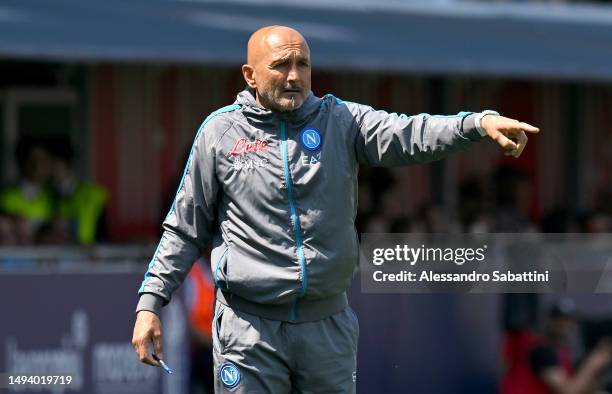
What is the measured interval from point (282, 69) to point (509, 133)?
799mm

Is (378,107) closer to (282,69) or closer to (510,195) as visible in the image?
(510,195)

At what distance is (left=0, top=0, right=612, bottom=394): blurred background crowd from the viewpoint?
8547 mm

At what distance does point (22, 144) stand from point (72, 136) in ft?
5.81

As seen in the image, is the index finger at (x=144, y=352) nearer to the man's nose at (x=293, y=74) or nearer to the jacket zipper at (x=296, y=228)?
the jacket zipper at (x=296, y=228)

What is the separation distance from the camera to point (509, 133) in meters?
4.38

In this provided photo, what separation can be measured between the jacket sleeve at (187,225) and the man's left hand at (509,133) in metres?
0.96

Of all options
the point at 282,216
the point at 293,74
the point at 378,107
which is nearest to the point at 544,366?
the point at 282,216

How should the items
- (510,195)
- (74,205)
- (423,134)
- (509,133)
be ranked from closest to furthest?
(509,133)
(423,134)
(74,205)
(510,195)

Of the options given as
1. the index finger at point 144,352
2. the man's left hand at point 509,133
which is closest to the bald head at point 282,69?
the man's left hand at point 509,133

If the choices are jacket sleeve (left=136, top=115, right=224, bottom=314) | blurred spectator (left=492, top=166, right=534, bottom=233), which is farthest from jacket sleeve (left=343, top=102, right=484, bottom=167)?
blurred spectator (left=492, top=166, right=534, bottom=233)

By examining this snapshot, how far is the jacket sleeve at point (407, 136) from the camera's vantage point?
178 inches

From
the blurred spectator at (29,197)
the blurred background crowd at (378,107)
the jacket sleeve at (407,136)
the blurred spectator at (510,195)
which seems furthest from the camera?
the blurred spectator at (510,195)

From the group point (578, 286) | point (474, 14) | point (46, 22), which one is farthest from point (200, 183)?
point (474, 14)

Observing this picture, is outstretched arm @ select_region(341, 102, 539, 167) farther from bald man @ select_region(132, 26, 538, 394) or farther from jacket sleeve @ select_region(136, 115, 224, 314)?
jacket sleeve @ select_region(136, 115, 224, 314)
